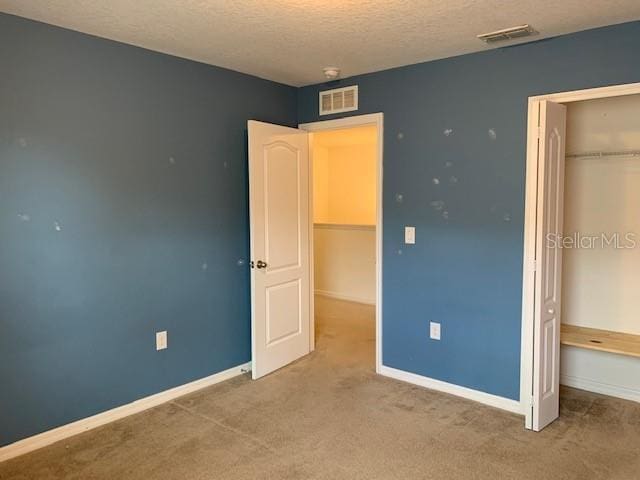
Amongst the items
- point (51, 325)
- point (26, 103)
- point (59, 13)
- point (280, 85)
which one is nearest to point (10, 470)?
point (51, 325)

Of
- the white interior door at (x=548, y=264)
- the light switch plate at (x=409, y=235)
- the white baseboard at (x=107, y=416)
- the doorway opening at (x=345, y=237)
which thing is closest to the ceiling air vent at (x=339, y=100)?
the doorway opening at (x=345, y=237)

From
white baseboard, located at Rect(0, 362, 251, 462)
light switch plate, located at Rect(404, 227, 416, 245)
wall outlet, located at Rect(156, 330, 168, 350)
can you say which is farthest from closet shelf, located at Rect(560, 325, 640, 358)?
wall outlet, located at Rect(156, 330, 168, 350)

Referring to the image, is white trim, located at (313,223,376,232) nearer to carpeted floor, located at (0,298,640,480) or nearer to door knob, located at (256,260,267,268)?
door knob, located at (256,260,267,268)

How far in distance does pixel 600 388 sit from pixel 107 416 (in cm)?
339

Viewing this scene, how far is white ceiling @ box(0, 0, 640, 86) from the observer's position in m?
2.45

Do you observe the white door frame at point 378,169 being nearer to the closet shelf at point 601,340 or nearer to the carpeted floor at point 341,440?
the carpeted floor at point 341,440

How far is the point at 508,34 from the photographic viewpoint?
9.42 ft

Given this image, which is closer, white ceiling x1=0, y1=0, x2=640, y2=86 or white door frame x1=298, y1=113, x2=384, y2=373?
white ceiling x1=0, y1=0, x2=640, y2=86

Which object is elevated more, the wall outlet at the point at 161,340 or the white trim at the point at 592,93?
the white trim at the point at 592,93

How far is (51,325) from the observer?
2787 millimetres

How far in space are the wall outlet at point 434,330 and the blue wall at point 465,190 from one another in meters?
0.04

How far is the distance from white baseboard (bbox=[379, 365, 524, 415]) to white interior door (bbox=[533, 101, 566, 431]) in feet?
0.90

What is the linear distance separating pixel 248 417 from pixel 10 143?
212cm

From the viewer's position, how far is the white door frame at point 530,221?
2.78m
